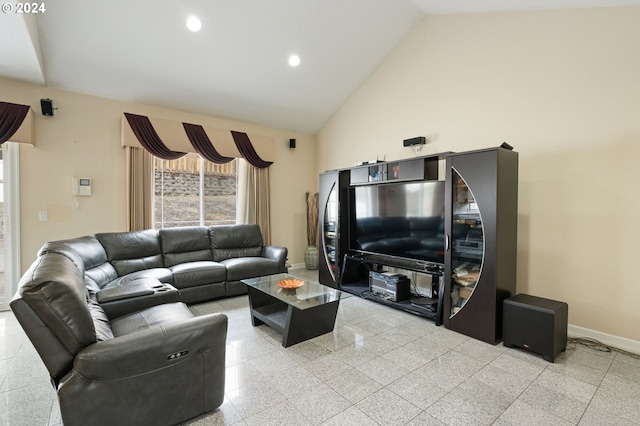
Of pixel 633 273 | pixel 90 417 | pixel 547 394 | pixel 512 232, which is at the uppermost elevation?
pixel 512 232

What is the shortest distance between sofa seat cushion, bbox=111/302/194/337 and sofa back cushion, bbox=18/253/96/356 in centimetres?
70

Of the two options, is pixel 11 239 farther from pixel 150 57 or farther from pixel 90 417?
pixel 90 417

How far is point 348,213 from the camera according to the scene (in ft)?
15.8

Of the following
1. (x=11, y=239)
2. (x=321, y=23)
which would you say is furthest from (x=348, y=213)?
(x=11, y=239)

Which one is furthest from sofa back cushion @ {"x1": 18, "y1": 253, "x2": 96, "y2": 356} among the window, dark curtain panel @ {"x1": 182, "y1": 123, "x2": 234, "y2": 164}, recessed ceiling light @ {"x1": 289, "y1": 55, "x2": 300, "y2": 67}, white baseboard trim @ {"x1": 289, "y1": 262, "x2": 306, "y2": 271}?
white baseboard trim @ {"x1": 289, "y1": 262, "x2": 306, "y2": 271}

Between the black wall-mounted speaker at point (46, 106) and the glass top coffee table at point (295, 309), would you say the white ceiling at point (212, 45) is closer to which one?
the black wall-mounted speaker at point (46, 106)

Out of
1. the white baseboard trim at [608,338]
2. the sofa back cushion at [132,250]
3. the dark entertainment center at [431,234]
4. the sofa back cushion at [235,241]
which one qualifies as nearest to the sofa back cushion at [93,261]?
the sofa back cushion at [132,250]

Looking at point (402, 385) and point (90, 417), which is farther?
point (402, 385)

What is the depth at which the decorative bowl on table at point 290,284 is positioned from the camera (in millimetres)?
3270

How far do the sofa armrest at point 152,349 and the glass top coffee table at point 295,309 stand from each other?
99cm

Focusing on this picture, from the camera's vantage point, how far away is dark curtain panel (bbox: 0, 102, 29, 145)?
140 inches

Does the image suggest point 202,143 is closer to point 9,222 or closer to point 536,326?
point 9,222

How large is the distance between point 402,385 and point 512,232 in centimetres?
190

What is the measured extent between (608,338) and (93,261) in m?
5.21
